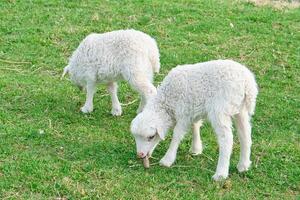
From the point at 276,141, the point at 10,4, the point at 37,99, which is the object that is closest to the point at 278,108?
the point at 276,141

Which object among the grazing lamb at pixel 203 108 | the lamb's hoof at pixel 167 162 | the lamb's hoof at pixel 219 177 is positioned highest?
the grazing lamb at pixel 203 108

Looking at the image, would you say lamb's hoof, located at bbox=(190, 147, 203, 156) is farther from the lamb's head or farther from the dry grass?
the dry grass

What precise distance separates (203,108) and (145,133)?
75cm

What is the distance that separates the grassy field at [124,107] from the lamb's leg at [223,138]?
14 centimetres

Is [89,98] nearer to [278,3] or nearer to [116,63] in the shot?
[116,63]

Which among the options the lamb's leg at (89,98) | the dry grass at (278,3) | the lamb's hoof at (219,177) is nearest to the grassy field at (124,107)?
the lamb's hoof at (219,177)

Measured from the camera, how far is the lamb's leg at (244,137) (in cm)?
744

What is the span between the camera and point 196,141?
7984 millimetres

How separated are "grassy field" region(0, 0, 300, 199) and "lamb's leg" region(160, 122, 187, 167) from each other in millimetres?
114

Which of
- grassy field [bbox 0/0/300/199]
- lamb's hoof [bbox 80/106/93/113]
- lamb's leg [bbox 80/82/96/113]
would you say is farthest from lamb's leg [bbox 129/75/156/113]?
lamb's hoof [bbox 80/106/93/113]

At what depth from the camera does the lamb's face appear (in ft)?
24.7

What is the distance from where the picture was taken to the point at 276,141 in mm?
8500

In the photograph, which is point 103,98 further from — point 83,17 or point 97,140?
point 83,17

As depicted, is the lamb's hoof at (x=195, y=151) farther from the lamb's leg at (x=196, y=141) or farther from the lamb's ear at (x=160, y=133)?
the lamb's ear at (x=160, y=133)
